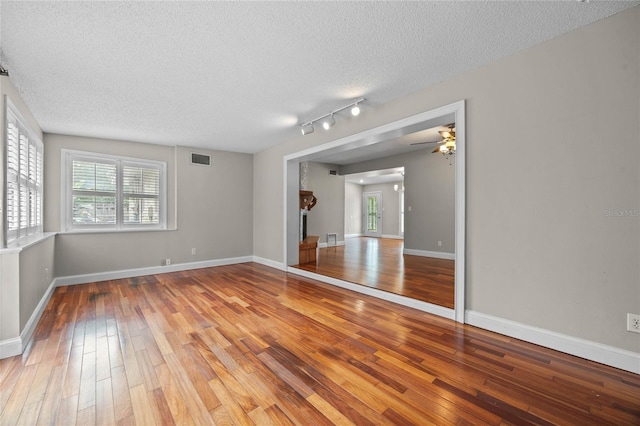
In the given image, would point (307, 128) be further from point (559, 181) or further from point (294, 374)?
point (294, 374)

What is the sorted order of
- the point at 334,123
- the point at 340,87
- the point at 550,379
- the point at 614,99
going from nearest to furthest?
the point at 550,379 < the point at 614,99 < the point at 340,87 < the point at 334,123

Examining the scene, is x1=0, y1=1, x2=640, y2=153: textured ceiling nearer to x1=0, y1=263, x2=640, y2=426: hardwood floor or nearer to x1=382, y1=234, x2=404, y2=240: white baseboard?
x1=0, y1=263, x2=640, y2=426: hardwood floor

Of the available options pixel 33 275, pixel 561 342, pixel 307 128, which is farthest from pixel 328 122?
pixel 33 275

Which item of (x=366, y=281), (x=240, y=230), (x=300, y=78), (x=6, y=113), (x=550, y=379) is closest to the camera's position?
(x=550, y=379)

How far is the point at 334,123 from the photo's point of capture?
12.8 feet

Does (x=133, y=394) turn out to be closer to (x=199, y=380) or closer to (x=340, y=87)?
(x=199, y=380)

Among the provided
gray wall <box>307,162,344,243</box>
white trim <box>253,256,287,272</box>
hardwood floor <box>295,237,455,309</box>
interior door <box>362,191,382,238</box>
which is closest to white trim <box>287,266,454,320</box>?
hardwood floor <box>295,237,455,309</box>

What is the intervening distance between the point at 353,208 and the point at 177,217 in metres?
8.16

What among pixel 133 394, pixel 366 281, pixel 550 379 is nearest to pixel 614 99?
pixel 550 379

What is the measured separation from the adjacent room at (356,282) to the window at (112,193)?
0.56 meters

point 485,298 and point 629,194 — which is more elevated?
point 629,194

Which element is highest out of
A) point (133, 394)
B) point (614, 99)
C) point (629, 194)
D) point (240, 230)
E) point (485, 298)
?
point (614, 99)

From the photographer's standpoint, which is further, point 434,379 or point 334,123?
point 334,123

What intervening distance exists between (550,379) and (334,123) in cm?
345
